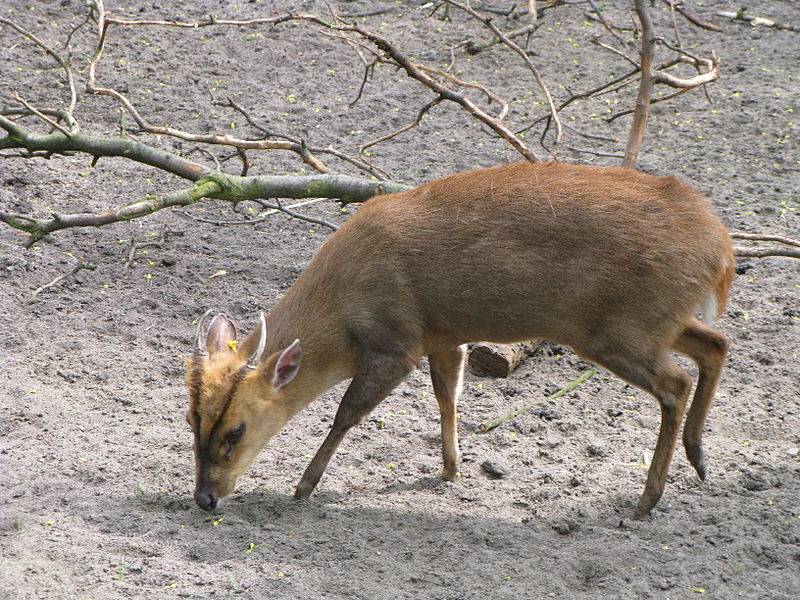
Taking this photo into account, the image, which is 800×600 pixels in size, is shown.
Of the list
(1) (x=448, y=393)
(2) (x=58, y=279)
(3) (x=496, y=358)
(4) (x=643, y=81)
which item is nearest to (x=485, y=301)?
(1) (x=448, y=393)

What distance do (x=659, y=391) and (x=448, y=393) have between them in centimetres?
116

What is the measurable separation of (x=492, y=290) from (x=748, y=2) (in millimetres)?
8635

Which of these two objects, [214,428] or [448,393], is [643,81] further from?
[214,428]

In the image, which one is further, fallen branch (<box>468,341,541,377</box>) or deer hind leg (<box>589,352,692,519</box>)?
fallen branch (<box>468,341,541,377</box>)

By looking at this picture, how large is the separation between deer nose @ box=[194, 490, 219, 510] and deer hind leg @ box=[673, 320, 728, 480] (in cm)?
231

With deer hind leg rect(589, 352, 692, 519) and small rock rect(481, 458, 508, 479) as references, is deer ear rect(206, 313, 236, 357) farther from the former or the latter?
deer hind leg rect(589, 352, 692, 519)

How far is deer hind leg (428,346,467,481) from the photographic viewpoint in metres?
5.19

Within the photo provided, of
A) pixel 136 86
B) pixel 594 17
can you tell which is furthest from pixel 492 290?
pixel 594 17

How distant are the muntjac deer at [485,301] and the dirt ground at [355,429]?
363mm

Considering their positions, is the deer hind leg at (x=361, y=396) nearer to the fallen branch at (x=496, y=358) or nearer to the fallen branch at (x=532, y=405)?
the fallen branch at (x=532, y=405)

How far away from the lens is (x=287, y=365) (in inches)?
186

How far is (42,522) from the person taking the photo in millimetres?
4398

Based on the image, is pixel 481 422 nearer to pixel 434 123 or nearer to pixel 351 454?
pixel 351 454

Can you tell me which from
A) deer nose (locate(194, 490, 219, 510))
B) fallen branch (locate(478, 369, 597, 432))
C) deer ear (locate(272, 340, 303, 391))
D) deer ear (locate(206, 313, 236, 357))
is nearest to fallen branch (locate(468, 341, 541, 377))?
fallen branch (locate(478, 369, 597, 432))
